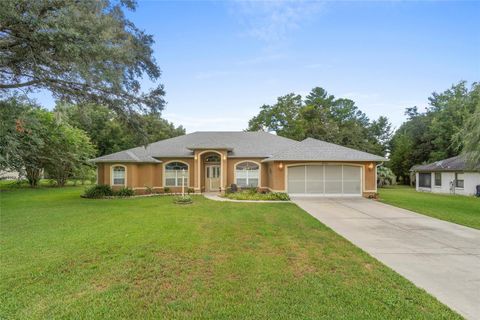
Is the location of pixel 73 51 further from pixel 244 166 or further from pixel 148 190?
pixel 244 166

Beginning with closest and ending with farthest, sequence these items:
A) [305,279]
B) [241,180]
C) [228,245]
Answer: [305,279]
[228,245]
[241,180]

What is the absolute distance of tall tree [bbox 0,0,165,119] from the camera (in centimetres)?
498

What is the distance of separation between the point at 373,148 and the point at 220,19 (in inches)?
1177

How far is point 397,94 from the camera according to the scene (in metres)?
21.0

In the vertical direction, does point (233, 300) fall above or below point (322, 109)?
below

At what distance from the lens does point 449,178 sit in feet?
70.9

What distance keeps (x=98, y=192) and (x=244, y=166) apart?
10254mm

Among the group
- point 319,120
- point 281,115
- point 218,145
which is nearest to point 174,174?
point 218,145

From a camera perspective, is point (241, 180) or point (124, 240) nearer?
point (124, 240)

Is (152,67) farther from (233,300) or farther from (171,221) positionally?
(233,300)

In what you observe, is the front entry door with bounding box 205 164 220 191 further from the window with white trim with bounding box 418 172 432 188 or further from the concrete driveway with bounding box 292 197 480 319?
the window with white trim with bounding box 418 172 432 188

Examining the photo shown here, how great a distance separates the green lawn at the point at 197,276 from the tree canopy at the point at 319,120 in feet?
88.2

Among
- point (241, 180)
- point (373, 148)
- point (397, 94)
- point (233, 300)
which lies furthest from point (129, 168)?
point (373, 148)

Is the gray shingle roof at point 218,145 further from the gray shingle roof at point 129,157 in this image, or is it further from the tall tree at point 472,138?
the tall tree at point 472,138
